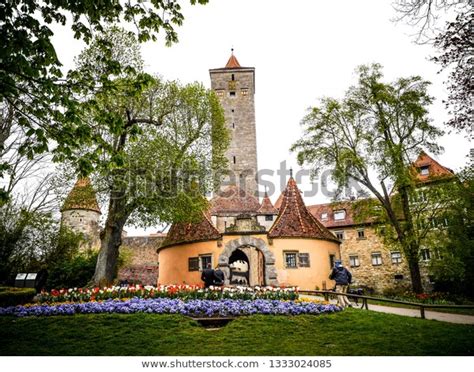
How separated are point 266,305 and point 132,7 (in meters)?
7.15

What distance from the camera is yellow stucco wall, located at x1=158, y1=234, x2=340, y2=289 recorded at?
55.5 feet

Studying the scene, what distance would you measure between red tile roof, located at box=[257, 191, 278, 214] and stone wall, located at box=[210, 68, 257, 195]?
4.04 feet

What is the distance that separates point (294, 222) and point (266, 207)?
27.9ft

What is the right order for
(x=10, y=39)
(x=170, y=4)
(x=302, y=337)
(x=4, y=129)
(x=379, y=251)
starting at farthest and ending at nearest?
(x=379, y=251), (x=4, y=129), (x=302, y=337), (x=170, y=4), (x=10, y=39)

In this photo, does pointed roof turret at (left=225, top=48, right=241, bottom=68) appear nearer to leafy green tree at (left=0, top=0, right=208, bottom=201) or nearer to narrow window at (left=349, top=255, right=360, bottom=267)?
narrow window at (left=349, top=255, right=360, bottom=267)

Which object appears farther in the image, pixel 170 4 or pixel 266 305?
pixel 266 305

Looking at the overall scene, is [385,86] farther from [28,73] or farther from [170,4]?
[28,73]

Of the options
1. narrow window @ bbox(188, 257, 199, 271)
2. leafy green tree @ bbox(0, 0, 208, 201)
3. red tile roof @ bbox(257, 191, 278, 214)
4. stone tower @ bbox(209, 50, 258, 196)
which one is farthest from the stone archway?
leafy green tree @ bbox(0, 0, 208, 201)

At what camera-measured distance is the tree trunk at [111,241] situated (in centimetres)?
1463

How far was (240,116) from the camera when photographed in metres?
29.9

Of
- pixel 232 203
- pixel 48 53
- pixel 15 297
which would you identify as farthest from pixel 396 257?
pixel 48 53

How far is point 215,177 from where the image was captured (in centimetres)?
1795

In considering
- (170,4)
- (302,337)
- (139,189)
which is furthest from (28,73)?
(139,189)

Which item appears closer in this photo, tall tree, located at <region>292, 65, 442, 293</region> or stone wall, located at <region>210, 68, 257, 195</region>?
tall tree, located at <region>292, 65, 442, 293</region>
